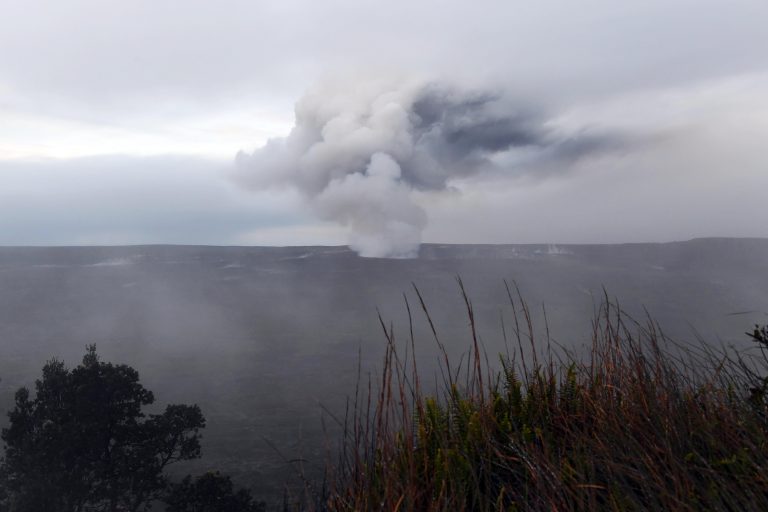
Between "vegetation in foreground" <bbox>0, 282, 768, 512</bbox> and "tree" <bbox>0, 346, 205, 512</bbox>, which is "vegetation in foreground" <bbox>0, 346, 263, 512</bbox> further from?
"vegetation in foreground" <bbox>0, 282, 768, 512</bbox>

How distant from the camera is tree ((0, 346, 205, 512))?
22.2m

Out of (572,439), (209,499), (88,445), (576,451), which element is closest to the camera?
(576,451)

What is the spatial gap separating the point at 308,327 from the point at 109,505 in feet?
233

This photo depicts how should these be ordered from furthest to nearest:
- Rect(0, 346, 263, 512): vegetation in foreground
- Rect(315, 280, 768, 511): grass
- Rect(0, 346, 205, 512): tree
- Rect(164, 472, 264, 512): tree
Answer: Rect(0, 346, 205, 512): tree
Rect(0, 346, 263, 512): vegetation in foreground
Rect(164, 472, 264, 512): tree
Rect(315, 280, 768, 511): grass

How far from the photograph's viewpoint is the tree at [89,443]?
72.8ft

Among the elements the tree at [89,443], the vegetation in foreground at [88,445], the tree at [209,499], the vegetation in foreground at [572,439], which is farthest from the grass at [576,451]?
the tree at [89,443]

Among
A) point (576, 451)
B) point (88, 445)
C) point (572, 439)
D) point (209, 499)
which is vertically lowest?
point (209, 499)

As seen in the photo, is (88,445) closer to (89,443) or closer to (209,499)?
(89,443)

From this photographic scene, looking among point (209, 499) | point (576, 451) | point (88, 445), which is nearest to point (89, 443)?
point (88, 445)

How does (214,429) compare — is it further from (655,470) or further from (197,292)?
(197,292)

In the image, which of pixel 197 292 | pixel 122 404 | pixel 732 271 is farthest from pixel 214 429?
pixel 732 271

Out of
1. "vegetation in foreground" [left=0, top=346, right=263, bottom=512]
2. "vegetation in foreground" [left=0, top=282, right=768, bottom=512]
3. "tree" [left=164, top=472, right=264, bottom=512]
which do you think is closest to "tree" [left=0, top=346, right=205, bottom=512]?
"vegetation in foreground" [left=0, top=346, right=263, bottom=512]

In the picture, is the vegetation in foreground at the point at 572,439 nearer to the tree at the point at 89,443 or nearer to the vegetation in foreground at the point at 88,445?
the vegetation in foreground at the point at 88,445

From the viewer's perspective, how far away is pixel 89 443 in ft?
77.7
